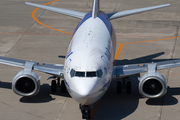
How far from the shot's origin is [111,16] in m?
29.5

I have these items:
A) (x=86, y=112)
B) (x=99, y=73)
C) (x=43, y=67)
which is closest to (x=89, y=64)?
(x=99, y=73)

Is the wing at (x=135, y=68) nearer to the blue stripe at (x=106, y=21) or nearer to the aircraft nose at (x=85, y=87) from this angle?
the blue stripe at (x=106, y=21)

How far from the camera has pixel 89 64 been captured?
66.7ft

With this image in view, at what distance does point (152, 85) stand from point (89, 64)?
447 cm

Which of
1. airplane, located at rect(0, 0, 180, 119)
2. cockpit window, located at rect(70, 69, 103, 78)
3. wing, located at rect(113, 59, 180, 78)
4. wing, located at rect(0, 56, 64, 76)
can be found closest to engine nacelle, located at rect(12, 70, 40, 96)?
airplane, located at rect(0, 0, 180, 119)

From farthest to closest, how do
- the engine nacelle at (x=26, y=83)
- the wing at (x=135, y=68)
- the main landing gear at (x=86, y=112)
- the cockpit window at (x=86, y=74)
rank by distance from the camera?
the wing at (x=135, y=68)
the engine nacelle at (x=26, y=83)
the main landing gear at (x=86, y=112)
the cockpit window at (x=86, y=74)

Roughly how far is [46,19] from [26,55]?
11140mm

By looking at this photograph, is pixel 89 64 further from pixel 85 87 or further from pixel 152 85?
pixel 152 85

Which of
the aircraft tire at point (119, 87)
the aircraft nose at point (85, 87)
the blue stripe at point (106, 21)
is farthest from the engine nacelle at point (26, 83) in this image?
the blue stripe at point (106, 21)

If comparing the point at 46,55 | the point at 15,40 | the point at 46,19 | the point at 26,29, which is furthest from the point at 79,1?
the point at 46,55

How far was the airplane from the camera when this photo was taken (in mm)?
19734

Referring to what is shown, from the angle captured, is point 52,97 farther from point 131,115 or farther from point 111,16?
point 111,16

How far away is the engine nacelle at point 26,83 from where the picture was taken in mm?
22203

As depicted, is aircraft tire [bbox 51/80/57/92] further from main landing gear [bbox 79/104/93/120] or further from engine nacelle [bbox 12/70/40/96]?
main landing gear [bbox 79/104/93/120]
